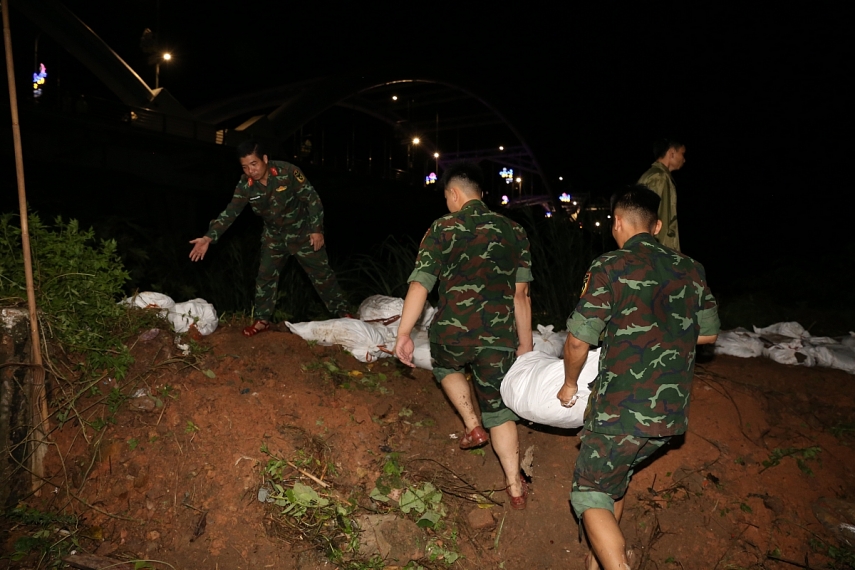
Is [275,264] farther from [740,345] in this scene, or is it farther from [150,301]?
[740,345]

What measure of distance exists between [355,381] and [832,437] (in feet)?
10.8

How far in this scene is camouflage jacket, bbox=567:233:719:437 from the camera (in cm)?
234

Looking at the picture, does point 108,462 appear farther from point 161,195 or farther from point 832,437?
point 161,195

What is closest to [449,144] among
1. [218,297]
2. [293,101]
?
[293,101]

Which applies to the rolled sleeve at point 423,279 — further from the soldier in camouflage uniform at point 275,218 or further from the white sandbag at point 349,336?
the soldier in camouflage uniform at point 275,218

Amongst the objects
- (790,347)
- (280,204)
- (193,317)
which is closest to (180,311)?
(193,317)

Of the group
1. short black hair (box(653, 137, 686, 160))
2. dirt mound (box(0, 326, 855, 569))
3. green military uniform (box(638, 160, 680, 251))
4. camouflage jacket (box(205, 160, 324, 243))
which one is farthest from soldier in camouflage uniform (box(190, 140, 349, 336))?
short black hair (box(653, 137, 686, 160))

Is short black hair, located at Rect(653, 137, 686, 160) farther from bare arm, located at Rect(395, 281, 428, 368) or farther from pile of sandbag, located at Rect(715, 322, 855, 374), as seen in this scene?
bare arm, located at Rect(395, 281, 428, 368)

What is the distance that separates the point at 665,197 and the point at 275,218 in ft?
10.0

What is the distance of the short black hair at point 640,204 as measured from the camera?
2535 millimetres

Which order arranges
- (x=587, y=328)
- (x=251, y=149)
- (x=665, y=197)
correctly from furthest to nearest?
(x=665, y=197) → (x=251, y=149) → (x=587, y=328)

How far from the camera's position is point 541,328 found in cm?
451

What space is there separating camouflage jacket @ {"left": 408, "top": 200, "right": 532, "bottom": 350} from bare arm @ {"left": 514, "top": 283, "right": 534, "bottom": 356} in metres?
0.11

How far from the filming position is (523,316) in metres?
3.31
